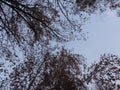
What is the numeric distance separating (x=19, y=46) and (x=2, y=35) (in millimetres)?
931

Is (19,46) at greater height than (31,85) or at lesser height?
greater

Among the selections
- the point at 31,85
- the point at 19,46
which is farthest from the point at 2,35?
the point at 31,85

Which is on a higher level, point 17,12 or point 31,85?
point 17,12

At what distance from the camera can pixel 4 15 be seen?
18281mm

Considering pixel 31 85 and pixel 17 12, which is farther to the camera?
pixel 31 85

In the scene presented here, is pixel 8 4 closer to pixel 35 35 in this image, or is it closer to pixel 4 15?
pixel 4 15

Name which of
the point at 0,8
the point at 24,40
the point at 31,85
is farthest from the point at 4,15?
the point at 31,85

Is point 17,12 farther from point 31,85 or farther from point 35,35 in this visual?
point 31,85

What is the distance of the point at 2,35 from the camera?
18469 mm

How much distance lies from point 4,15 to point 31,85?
Answer: 3.64m

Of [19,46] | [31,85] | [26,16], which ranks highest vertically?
[26,16]

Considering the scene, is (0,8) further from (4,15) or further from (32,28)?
(32,28)

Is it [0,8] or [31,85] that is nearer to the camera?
[0,8]

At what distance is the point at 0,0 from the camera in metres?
17.2
